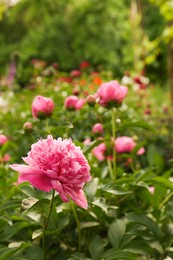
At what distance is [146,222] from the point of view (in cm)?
119

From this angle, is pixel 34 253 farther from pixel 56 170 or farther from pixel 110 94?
pixel 110 94

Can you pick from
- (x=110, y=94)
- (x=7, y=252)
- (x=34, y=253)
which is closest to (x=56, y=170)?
(x=7, y=252)

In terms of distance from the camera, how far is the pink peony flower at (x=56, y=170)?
0.88 metres

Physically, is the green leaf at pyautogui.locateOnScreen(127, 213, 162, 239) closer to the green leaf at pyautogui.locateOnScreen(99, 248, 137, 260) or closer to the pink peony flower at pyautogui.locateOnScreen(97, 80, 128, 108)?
the green leaf at pyautogui.locateOnScreen(99, 248, 137, 260)

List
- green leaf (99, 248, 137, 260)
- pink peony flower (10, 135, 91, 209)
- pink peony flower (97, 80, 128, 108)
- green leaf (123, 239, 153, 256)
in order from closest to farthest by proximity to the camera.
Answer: pink peony flower (10, 135, 91, 209), green leaf (99, 248, 137, 260), green leaf (123, 239, 153, 256), pink peony flower (97, 80, 128, 108)

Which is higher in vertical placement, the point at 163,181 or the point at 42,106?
the point at 42,106

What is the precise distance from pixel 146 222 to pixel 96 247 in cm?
14

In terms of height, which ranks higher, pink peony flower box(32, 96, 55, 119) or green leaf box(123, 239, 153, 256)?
pink peony flower box(32, 96, 55, 119)

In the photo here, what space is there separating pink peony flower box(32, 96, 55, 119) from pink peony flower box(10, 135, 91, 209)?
20.6 inches

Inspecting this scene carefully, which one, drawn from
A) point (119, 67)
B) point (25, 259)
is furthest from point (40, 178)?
point (119, 67)

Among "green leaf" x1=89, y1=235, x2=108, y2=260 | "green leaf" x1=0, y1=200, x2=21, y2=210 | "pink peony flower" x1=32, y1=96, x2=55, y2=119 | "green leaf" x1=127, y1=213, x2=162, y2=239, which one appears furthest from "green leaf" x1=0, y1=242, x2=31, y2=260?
"pink peony flower" x1=32, y1=96, x2=55, y2=119

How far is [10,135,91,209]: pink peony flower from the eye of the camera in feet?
2.87

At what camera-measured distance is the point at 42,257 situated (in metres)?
1.10

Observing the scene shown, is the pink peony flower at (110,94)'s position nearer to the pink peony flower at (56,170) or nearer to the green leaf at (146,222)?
the green leaf at (146,222)
